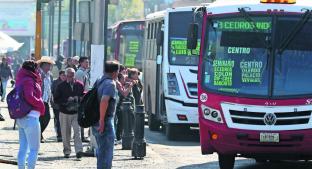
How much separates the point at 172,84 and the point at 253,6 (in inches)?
285

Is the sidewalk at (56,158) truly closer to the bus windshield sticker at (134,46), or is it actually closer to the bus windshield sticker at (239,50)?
the bus windshield sticker at (239,50)

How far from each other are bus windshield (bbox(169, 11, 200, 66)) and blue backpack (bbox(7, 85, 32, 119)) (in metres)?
9.28

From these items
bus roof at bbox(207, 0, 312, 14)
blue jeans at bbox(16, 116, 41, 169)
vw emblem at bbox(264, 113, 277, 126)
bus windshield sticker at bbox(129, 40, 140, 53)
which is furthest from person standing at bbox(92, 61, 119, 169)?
bus windshield sticker at bbox(129, 40, 140, 53)

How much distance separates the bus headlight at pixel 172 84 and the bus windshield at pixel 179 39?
321mm

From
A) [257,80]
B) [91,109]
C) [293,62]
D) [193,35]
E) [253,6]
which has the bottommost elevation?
[91,109]

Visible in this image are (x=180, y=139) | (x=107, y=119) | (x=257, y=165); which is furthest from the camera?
(x=180, y=139)

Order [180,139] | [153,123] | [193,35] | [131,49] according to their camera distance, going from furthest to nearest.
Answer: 1. [131,49]
2. [153,123]
3. [180,139]
4. [193,35]

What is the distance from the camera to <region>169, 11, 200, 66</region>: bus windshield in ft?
73.0

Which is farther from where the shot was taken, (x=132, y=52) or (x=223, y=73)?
(x=132, y=52)

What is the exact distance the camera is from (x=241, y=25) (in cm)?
1522

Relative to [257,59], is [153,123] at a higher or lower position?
lower

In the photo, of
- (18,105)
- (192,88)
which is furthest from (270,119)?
(192,88)

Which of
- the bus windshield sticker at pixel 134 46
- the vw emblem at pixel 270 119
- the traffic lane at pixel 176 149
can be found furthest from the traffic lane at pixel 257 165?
the bus windshield sticker at pixel 134 46

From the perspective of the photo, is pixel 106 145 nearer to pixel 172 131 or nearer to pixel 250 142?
pixel 250 142
